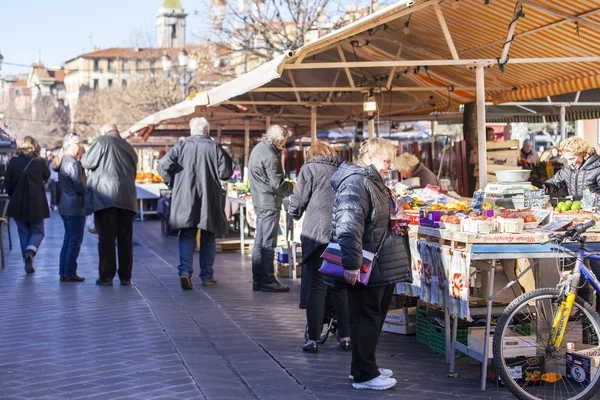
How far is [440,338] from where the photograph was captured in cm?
675

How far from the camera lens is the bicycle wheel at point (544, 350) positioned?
5422mm

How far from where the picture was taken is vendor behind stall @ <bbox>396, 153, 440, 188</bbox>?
11.2m

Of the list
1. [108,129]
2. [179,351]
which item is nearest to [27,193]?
[108,129]

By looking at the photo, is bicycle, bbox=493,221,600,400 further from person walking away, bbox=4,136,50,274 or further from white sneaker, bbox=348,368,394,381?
person walking away, bbox=4,136,50,274

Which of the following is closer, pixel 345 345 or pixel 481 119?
pixel 345 345

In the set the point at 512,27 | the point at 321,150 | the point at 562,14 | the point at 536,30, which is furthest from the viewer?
the point at 536,30

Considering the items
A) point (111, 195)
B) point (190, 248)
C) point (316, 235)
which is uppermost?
point (111, 195)

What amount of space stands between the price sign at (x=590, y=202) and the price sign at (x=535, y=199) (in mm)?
598

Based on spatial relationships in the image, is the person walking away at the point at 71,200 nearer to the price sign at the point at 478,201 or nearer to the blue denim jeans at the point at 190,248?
the blue denim jeans at the point at 190,248

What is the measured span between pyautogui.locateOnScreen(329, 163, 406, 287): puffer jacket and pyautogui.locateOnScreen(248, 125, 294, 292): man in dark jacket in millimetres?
3851

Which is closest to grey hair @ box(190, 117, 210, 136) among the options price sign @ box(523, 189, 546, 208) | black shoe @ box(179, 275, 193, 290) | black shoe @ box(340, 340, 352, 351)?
black shoe @ box(179, 275, 193, 290)

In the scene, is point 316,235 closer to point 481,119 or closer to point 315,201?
point 315,201

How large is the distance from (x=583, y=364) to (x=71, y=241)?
22.7 feet

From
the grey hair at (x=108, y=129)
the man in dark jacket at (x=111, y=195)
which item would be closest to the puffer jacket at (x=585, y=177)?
the man in dark jacket at (x=111, y=195)
